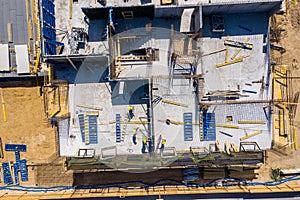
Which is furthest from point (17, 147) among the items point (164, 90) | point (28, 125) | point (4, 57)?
point (164, 90)

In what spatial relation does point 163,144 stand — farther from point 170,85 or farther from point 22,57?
point 22,57

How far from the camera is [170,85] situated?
14906 mm

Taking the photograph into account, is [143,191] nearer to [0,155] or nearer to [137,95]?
[137,95]

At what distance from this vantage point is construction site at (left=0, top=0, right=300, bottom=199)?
1459 cm

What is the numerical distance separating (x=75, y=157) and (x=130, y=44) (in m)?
7.22

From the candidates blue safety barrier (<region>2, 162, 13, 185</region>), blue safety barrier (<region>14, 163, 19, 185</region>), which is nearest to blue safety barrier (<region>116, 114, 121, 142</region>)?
blue safety barrier (<region>14, 163, 19, 185</region>)

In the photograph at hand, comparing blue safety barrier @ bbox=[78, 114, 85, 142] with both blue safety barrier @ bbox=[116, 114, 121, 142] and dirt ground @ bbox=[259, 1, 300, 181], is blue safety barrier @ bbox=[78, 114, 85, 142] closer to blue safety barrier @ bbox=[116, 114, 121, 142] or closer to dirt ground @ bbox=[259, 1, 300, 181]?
blue safety barrier @ bbox=[116, 114, 121, 142]

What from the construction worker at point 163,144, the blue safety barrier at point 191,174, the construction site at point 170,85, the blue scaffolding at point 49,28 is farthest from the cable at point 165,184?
the blue scaffolding at point 49,28

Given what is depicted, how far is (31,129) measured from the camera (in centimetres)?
1666

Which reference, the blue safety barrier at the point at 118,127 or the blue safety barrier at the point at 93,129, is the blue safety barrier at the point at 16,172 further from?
the blue safety barrier at the point at 118,127

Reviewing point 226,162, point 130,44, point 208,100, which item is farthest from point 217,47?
point 226,162

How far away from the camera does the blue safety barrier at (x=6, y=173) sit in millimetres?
16828

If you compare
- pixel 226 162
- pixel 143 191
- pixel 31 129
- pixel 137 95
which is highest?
pixel 137 95

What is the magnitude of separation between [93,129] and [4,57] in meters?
6.96
